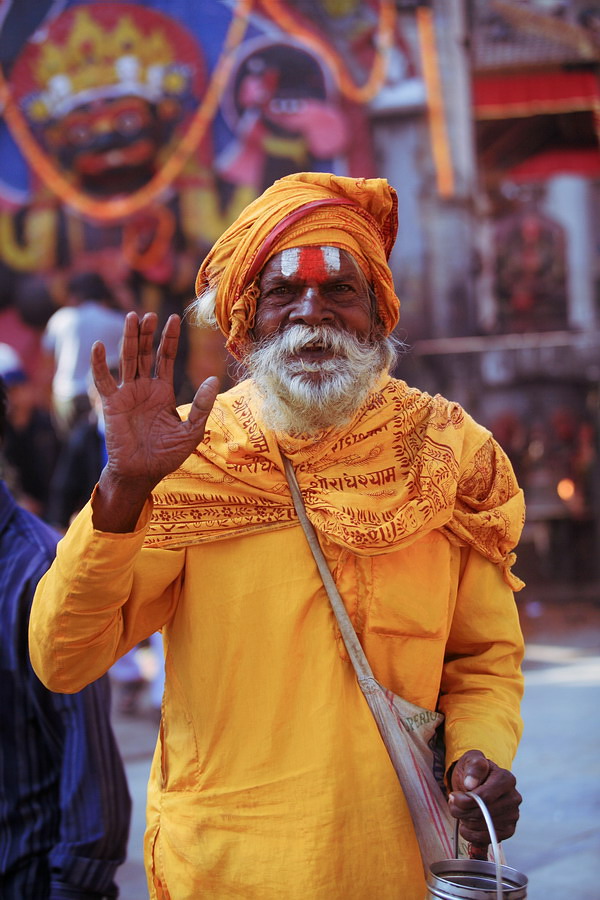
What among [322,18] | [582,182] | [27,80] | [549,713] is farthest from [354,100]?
[549,713]

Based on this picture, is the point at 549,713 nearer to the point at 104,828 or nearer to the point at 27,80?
the point at 104,828

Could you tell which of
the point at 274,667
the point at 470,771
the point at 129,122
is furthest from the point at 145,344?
the point at 129,122

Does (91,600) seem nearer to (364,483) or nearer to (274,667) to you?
(274,667)

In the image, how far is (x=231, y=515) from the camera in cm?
216

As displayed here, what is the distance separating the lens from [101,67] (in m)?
10.8

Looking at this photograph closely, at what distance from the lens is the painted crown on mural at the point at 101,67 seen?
34.9 ft

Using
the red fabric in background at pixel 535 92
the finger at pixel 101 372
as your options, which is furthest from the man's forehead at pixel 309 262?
the red fabric in background at pixel 535 92

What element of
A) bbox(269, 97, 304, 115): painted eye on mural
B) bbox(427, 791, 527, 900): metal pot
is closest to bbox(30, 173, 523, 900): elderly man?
bbox(427, 791, 527, 900): metal pot

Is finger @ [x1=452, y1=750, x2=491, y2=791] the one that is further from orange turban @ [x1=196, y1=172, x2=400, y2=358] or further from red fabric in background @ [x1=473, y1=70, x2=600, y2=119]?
red fabric in background @ [x1=473, y1=70, x2=600, y2=119]

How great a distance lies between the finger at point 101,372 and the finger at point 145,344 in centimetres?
6

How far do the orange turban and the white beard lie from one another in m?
0.15

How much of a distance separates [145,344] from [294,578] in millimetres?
539

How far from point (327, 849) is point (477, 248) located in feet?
30.3

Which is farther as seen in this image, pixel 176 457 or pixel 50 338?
pixel 50 338
